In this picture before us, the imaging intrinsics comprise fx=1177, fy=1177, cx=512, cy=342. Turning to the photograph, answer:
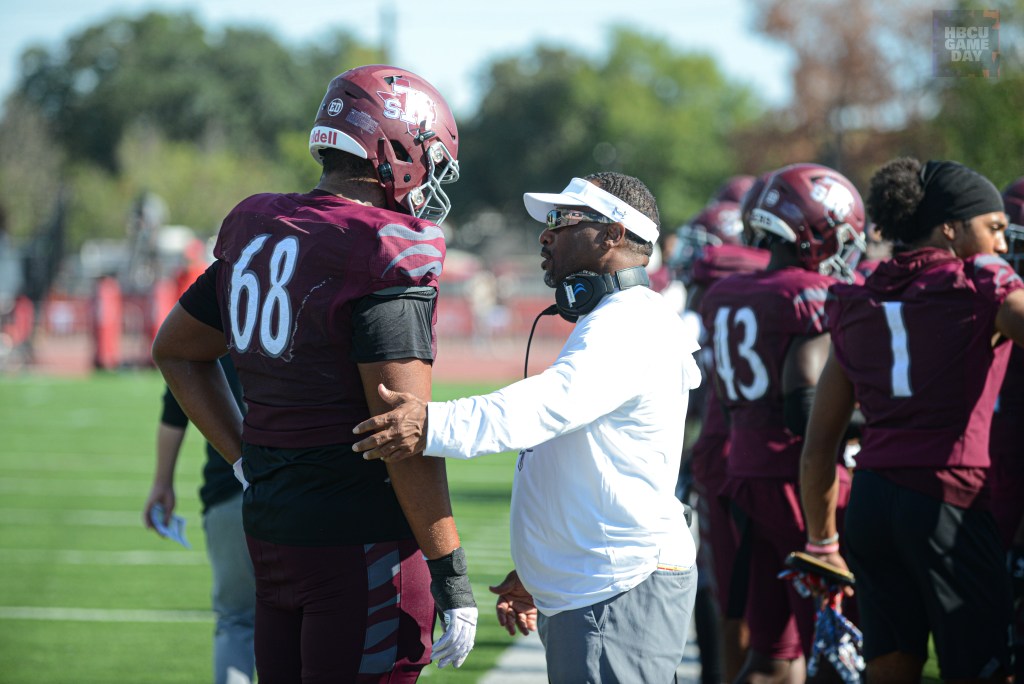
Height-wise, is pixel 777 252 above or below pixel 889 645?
above

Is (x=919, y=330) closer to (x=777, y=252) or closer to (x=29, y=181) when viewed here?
(x=777, y=252)

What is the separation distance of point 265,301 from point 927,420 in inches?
85.1

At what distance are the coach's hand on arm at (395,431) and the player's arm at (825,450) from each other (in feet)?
5.86

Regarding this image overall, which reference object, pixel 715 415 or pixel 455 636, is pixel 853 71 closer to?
pixel 715 415

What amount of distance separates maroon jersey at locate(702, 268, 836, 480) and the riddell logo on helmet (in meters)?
2.00

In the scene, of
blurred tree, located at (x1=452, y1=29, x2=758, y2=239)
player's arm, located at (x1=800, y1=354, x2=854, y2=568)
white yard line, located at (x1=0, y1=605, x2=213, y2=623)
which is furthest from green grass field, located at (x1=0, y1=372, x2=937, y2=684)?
blurred tree, located at (x1=452, y1=29, x2=758, y2=239)

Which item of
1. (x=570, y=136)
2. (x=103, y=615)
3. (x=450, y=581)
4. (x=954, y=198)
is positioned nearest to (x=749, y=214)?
(x=954, y=198)

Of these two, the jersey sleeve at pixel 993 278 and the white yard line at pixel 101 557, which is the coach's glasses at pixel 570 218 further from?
the white yard line at pixel 101 557

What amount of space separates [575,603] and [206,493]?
2.02 meters

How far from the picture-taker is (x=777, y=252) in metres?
4.80

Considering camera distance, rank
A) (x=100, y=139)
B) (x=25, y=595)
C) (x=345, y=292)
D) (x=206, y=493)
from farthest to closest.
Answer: (x=100, y=139) → (x=25, y=595) → (x=206, y=493) → (x=345, y=292)

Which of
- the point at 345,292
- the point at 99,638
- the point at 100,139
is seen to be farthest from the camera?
the point at 100,139

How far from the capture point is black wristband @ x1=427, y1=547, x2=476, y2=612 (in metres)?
3.03

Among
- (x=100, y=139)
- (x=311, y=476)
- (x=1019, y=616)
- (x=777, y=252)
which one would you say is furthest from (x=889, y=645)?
(x=100, y=139)
